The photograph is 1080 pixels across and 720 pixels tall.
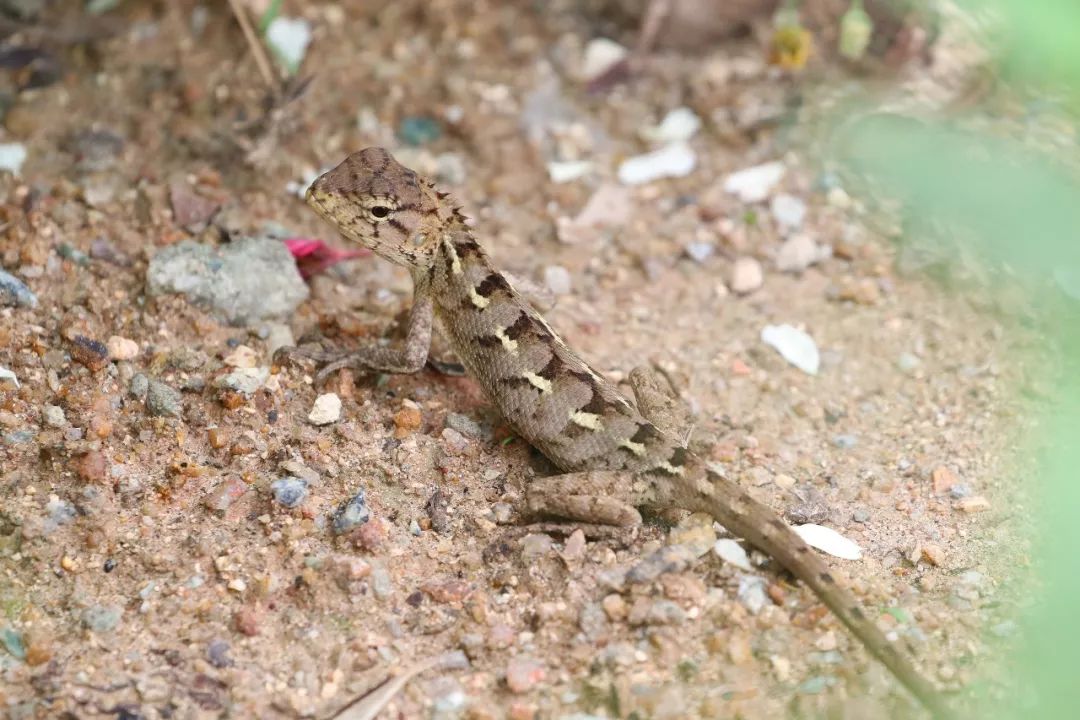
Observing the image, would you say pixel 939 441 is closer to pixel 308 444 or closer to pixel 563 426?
pixel 563 426

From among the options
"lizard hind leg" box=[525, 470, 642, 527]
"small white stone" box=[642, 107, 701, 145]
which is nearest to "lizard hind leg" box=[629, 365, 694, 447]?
"lizard hind leg" box=[525, 470, 642, 527]

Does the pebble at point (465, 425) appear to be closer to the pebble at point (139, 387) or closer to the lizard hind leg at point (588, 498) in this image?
the lizard hind leg at point (588, 498)

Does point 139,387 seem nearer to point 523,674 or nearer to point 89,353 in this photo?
point 89,353

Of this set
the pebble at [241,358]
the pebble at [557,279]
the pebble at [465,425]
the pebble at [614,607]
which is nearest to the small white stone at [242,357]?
the pebble at [241,358]

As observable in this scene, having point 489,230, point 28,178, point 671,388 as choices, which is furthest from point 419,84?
point 671,388

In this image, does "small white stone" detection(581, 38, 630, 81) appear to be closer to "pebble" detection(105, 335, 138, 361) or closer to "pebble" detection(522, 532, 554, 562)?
"pebble" detection(105, 335, 138, 361)
